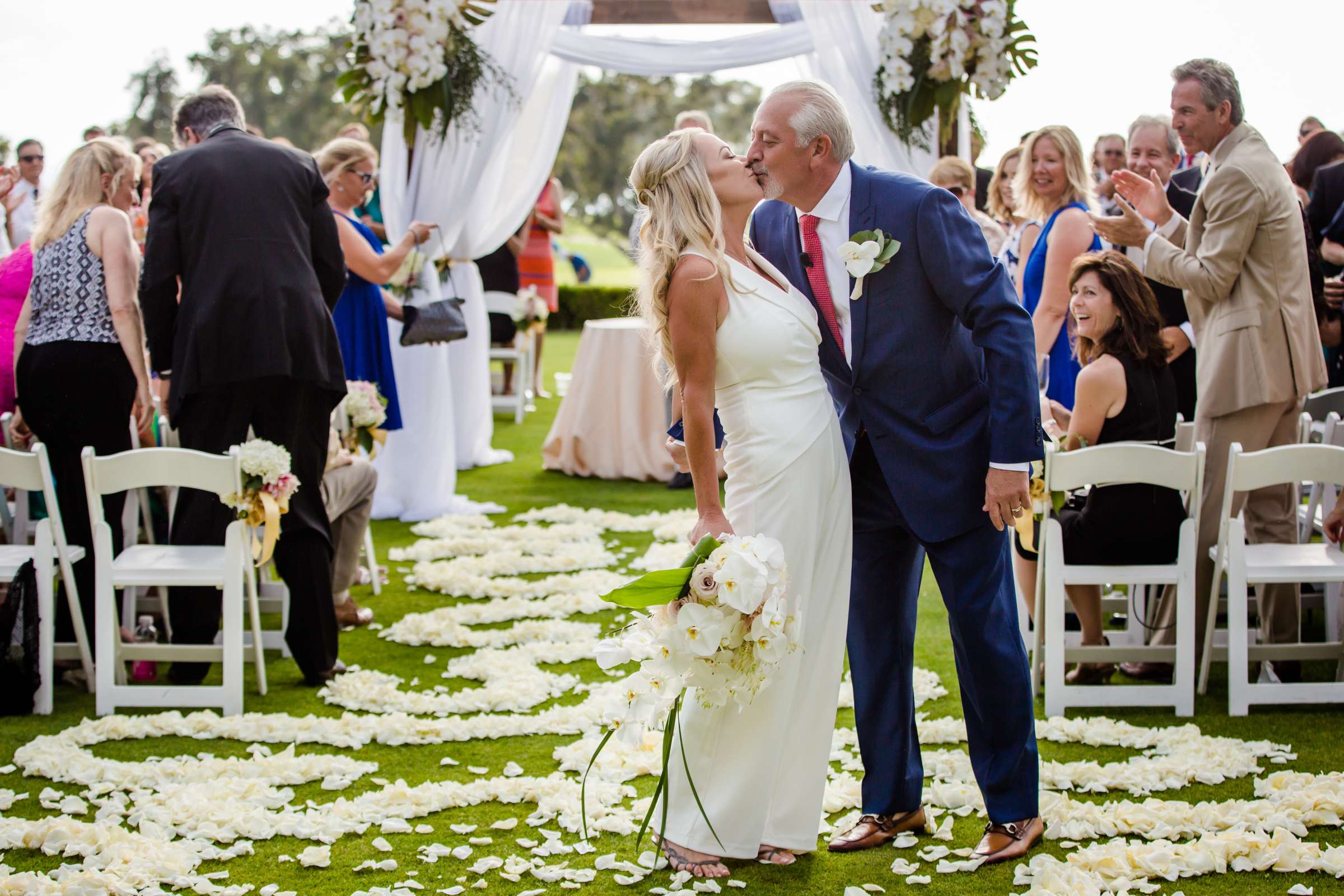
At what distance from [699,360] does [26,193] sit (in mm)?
7692

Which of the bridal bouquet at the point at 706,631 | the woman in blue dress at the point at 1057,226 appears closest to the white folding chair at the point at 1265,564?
the woman in blue dress at the point at 1057,226

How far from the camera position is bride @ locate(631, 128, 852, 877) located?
9.55 ft

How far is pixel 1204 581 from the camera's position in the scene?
469 centimetres

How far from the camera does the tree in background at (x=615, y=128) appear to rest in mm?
30859

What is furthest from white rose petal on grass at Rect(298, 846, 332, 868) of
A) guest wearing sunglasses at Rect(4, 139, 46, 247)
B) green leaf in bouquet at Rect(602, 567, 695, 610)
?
guest wearing sunglasses at Rect(4, 139, 46, 247)

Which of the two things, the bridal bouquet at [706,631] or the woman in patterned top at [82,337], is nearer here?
the bridal bouquet at [706,631]

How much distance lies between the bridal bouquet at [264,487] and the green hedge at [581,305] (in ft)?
56.3

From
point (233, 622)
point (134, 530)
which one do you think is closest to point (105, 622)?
point (233, 622)

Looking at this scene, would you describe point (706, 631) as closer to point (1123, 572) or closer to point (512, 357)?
point (1123, 572)

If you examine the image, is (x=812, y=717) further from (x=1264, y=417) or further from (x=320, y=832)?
(x=1264, y=417)

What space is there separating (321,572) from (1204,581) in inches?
129

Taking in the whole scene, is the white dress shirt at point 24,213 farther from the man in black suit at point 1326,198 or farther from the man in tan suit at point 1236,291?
the man in black suit at point 1326,198

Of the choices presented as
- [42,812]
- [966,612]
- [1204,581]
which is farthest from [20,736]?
[1204,581]

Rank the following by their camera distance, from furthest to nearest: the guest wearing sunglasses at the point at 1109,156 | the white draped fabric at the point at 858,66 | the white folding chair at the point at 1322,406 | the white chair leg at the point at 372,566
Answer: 1. the white draped fabric at the point at 858,66
2. the guest wearing sunglasses at the point at 1109,156
3. the white chair leg at the point at 372,566
4. the white folding chair at the point at 1322,406
